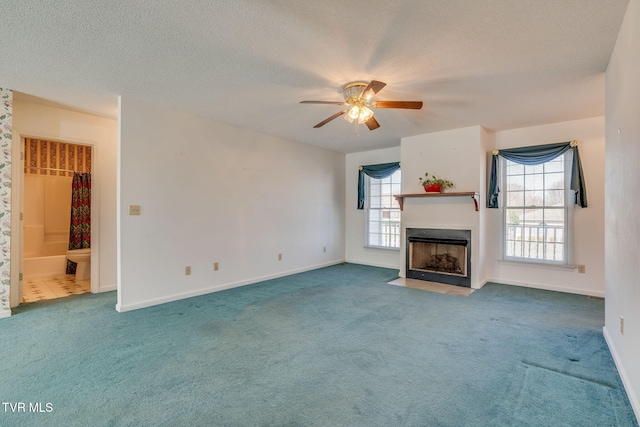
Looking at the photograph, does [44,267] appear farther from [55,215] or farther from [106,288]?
[106,288]

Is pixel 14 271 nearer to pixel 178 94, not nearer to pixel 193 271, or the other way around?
pixel 193 271

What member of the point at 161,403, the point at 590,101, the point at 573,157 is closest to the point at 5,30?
the point at 161,403

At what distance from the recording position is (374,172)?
634 cm

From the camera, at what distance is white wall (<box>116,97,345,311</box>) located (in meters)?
3.64

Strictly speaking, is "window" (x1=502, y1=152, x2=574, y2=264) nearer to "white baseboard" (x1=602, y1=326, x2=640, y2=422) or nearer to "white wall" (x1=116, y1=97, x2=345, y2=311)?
"white baseboard" (x1=602, y1=326, x2=640, y2=422)

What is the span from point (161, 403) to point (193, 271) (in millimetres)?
2514

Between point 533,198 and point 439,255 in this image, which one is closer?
point 533,198

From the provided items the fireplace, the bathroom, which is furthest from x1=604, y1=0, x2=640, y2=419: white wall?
the bathroom

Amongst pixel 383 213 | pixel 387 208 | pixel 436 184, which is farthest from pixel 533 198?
pixel 383 213

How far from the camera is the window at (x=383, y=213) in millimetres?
6217

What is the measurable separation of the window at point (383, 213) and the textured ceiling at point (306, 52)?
2.49 meters

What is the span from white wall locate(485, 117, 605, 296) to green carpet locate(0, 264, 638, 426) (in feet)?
1.66

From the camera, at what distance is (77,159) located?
19.4 ft

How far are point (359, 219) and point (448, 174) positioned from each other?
2.33 m
